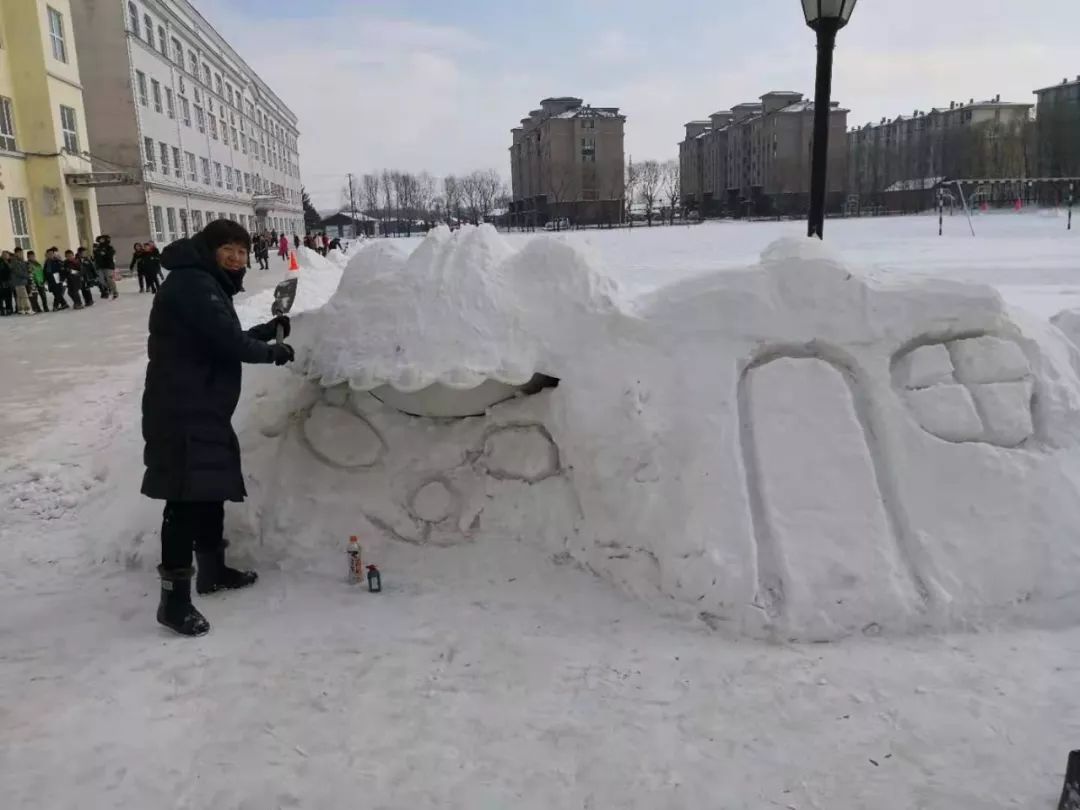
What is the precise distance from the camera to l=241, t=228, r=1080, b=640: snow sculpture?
3.38 m

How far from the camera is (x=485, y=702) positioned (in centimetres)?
292

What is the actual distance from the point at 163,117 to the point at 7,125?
552 inches

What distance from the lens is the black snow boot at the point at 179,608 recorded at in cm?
343

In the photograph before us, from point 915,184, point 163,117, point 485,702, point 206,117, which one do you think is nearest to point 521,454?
point 485,702

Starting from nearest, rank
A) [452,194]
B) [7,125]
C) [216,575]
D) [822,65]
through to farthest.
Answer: [216,575] → [822,65] → [7,125] → [452,194]

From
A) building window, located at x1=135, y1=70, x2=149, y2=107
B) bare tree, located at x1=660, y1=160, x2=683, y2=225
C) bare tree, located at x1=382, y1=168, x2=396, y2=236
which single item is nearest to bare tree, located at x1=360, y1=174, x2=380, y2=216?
bare tree, located at x1=382, y1=168, x2=396, y2=236

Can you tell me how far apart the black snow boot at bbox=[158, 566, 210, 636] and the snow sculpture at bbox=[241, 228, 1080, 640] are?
27.4 inches

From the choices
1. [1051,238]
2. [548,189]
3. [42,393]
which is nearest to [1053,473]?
[42,393]

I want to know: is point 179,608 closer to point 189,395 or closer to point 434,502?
point 189,395

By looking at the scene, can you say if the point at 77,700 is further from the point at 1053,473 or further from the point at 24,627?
the point at 1053,473

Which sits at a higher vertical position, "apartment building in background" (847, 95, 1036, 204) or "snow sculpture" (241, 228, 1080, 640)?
"apartment building in background" (847, 95, 1036, 204)

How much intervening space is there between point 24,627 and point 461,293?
245cm

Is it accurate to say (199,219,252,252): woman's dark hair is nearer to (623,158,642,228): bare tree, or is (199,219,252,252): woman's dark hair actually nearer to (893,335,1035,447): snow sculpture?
(893,335,1035,447): snow sculpture

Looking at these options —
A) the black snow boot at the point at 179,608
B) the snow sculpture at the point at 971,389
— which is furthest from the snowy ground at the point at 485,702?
the snow sculpture at the point at 971,389
